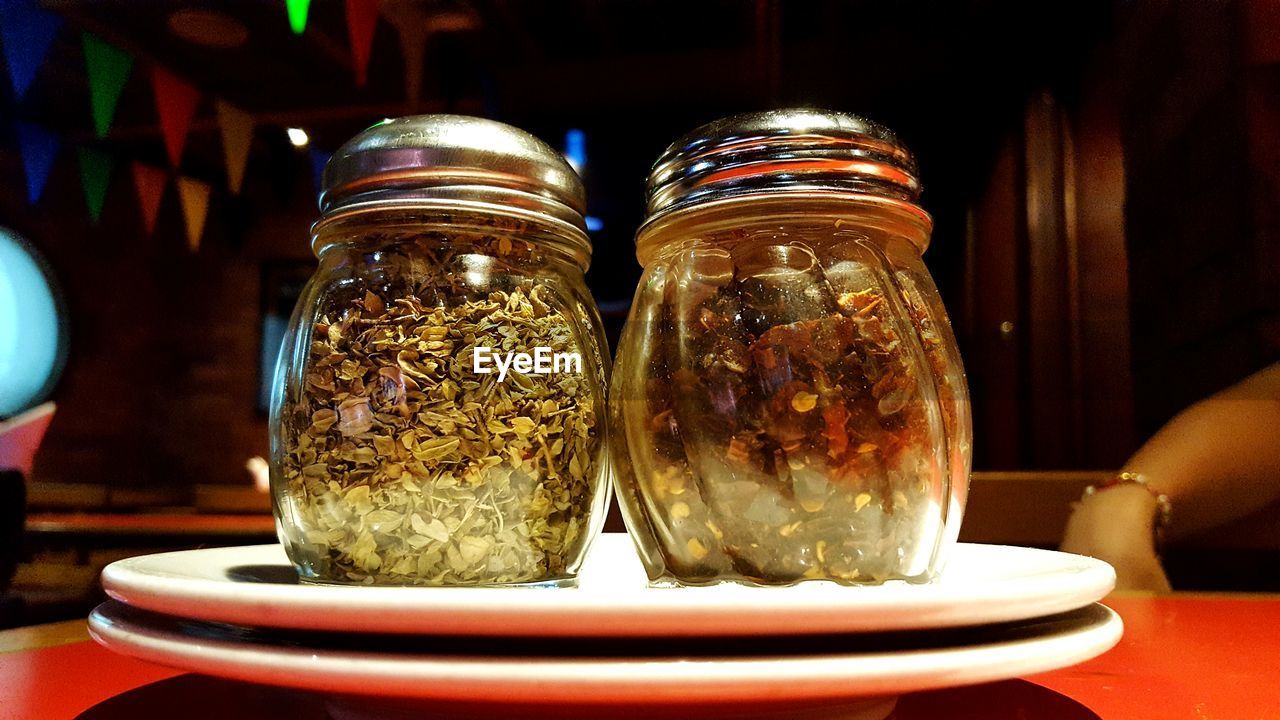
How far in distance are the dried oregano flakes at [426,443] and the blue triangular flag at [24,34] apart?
2.79 metres

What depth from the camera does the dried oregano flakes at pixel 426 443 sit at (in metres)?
0.43

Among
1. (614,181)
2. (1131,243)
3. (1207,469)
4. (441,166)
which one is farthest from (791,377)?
(614,181)

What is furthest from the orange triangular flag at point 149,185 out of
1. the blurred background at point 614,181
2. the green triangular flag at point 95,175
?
the green triangular flag at point 95,175

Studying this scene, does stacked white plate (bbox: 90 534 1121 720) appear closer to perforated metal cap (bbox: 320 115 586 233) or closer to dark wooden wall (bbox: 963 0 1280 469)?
perforated metal cap (bbox: 320 115 586 233)

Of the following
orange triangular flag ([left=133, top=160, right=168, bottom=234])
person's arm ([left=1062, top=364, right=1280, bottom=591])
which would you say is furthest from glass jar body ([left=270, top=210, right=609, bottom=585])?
orange triangular flag ([left=133, top=160, right=168, bottom=234])

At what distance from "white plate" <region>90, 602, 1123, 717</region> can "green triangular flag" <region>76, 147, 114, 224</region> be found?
457cm

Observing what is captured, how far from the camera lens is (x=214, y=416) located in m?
4.49

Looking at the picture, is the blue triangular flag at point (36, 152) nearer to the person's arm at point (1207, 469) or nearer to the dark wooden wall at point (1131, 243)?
the dark wooden wall at point (1131, 243)

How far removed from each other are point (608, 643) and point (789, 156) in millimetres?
277

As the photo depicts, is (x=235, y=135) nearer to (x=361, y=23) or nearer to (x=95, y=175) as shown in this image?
(x=361, y=23)

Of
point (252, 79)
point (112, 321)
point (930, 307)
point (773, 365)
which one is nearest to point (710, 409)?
point (773, 365)

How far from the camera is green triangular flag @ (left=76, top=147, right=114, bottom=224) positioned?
4.02 m

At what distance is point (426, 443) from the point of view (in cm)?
43

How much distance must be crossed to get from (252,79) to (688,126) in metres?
1.75
